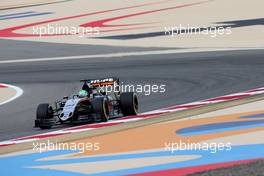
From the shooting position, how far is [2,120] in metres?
15.7

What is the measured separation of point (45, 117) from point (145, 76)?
8.78 meters

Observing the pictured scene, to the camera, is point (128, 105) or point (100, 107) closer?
point (100, 107)

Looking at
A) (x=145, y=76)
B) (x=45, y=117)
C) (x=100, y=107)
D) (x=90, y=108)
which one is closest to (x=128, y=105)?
(x=90, y=108)

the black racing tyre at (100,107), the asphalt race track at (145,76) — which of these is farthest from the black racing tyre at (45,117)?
the black racing tyre at (100,107)

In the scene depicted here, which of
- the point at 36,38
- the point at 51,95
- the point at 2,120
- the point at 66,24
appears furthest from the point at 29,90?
the point at 66,24

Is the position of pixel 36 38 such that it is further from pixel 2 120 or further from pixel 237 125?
pixel 237 125

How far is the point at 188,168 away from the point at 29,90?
1236cm

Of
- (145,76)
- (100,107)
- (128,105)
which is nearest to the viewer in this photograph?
(100,107)

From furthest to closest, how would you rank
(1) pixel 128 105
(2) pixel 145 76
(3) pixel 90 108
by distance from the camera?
(2) pixel 145 76 < (1) pixel 128 105 < (3) pixel 90 108

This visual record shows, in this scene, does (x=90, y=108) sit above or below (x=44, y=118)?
above

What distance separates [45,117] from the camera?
1425 centimetres

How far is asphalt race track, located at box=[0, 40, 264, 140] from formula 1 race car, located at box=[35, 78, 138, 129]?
0.39 meters

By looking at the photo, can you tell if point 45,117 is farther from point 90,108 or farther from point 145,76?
point 145,76

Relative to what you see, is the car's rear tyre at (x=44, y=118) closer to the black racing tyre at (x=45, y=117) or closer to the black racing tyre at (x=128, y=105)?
the black racing tyre at (x=45, y=117)
